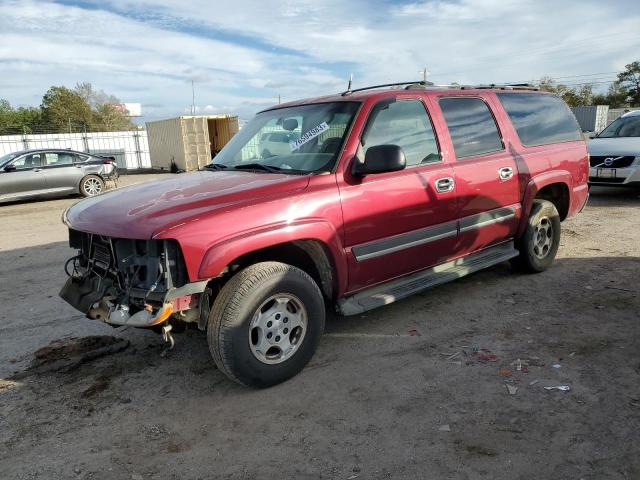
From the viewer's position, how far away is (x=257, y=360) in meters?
3.34

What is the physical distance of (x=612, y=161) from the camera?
9852mm

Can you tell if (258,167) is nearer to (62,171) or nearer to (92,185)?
(62,171)

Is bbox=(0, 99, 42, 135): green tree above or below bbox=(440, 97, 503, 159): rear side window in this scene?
above

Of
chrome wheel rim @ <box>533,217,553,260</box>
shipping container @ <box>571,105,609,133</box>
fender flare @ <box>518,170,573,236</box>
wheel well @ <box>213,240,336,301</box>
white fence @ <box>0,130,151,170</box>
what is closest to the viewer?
wheel well @ <box>213,240,336,301</box>

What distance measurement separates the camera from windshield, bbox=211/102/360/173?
12.7 feet

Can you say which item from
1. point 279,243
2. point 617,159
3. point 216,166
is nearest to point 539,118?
point 216,166

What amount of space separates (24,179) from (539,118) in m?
12.7

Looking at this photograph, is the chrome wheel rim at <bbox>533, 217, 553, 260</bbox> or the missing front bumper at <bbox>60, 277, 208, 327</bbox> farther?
the chrome wheel rim at <bbox>533, 217, 553, 260</bbox>

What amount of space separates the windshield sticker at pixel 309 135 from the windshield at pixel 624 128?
9.24m

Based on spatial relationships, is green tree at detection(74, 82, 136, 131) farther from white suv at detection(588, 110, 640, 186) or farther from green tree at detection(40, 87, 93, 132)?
white suv at detection(588, 110, 640, 186)

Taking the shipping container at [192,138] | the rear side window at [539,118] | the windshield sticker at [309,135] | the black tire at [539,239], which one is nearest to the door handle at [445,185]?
the windshield sticker at [309,135]

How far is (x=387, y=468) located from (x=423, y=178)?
2.32 m

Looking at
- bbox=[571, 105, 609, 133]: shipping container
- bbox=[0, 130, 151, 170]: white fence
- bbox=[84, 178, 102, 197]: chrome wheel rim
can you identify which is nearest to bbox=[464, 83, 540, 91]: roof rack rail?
bbox=[84, 178, 102, 197]: chrome wheel rim

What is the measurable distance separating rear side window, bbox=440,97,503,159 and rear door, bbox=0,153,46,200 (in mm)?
12333
